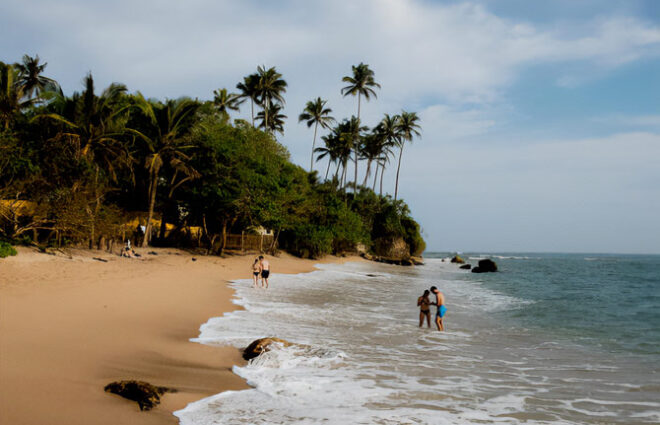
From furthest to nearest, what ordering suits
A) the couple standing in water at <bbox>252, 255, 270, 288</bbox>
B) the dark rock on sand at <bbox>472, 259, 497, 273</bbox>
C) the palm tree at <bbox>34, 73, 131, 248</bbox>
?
the dark rock on sand at <bbox>472, 259, 497, 273</bbox>, the palm tree at <bbox>34, 73, 131, 248</bbox>, the couple standing in water at <bbox>252, 255, 270, 288</bbox>

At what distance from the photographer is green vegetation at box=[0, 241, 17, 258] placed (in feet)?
46.9

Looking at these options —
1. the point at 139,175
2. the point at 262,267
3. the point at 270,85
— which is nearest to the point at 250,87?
the point at 270,85

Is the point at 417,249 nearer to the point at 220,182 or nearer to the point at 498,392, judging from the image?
the point at 220,182

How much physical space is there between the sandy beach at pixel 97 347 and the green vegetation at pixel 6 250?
0.99 metres

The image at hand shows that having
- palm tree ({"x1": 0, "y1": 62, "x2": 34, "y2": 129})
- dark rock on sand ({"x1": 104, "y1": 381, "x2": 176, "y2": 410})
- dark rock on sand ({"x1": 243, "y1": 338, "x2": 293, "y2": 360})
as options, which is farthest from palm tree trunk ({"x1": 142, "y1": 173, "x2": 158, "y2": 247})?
dark rock on sand ({"x1": 104, "y1": 381, "x2": 176, "y2": 410})

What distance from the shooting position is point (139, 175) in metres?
28.5

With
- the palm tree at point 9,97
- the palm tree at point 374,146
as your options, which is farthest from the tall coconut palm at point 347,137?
the palm tree at point 9,97

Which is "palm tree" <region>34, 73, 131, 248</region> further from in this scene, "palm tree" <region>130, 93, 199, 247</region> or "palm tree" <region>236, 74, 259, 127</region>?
"palm tree" <region>236, 74, 259, 127</region>

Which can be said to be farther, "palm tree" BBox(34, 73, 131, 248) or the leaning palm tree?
the leaning palm tree

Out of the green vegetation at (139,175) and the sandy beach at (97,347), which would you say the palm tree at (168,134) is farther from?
the sandy beach at (97,347)

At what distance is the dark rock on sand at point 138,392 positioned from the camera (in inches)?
162

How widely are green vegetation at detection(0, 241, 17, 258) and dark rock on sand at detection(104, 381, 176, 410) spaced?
1347 centimetres

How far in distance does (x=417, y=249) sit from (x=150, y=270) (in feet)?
143

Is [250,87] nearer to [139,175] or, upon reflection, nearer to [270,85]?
[270,85]
